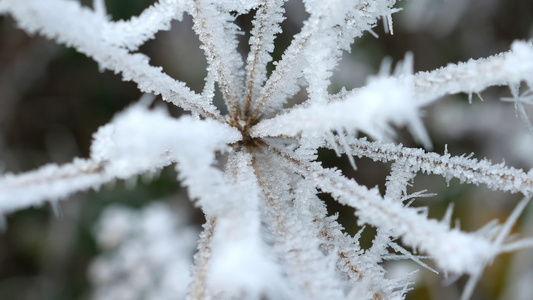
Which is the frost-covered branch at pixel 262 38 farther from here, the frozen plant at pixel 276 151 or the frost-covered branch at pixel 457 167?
the frost-covered branch at pixel 457 167

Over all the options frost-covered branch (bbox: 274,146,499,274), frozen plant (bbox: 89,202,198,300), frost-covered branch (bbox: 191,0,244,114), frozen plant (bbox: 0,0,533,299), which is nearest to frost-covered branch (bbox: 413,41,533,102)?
frozen plant (bbox: 0,0,533,299)

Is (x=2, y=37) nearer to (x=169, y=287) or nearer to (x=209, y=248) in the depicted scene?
(x=169, y=287)

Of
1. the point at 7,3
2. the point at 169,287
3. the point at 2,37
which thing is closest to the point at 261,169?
the point at 7,3

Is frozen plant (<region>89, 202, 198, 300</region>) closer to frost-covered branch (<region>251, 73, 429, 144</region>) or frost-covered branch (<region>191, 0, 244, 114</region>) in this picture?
frost-covered branch (<region>191, 0, 244, 114</region>)

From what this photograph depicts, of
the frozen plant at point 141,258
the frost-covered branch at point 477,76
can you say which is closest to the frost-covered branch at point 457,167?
the frost-covered branch at point 477,76

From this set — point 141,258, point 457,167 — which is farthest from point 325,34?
point 141,258

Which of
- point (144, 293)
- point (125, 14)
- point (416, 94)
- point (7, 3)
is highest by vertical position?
point (125, 14)

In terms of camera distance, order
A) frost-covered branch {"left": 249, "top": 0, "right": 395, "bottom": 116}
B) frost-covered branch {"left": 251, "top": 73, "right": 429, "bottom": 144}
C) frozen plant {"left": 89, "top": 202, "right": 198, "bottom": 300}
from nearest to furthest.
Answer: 1. frost-covered branch {"left": 251, "top": 73, "right": 429, "bottom": 144}
2. frost-covered branch {"left": 249, "top": 0, "right": 395, "bottom": 116}
3. frozen plant {"left": 89, "top": 202, "right": 198, "bottom": 300}

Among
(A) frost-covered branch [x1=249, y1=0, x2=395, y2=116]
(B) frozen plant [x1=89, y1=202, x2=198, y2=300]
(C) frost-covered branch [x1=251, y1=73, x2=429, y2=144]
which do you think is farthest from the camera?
(B) frozen plant [x1=89, y1=202, x2=198, y2=300]

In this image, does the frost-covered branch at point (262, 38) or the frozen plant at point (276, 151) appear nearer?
the frozen plant at point (276, 151)
